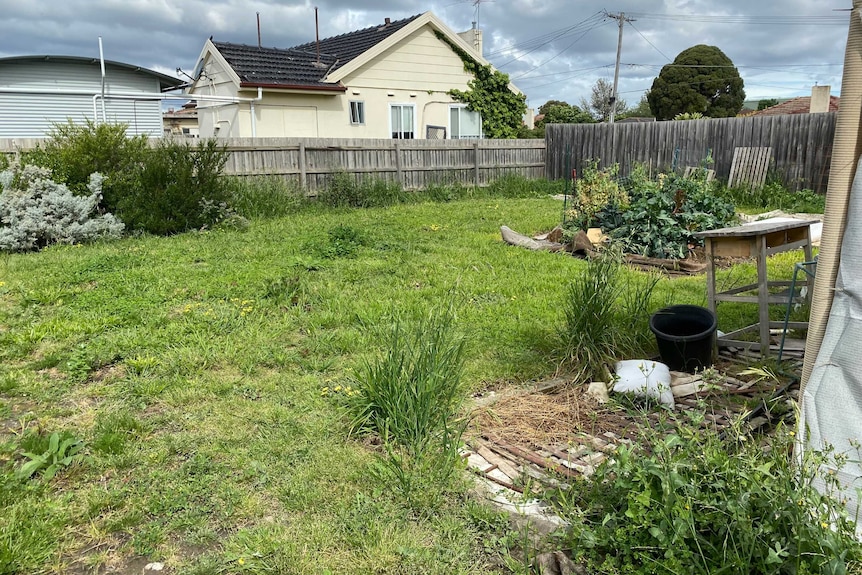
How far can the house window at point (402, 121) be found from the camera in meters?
18.2

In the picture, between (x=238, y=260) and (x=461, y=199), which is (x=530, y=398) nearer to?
(x=238, y=260)

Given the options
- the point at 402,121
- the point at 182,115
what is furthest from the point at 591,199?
the point at 182,115

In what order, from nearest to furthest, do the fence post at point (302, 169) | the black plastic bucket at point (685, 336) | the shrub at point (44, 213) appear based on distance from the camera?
the black plastic bucket at point (685, 336), the shrub at point (44, 213), the fence post at point (302, 169)

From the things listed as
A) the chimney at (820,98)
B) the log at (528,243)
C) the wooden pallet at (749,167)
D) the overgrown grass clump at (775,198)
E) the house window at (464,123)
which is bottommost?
the log at (528,243)

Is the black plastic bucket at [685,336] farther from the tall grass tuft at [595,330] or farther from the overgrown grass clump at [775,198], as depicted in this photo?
the overgrown grass clump at [775,198]

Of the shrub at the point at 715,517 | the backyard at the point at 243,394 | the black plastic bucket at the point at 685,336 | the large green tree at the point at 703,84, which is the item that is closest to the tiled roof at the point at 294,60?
the backyard at the point at 243,394

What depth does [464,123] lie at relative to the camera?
62.9 feet

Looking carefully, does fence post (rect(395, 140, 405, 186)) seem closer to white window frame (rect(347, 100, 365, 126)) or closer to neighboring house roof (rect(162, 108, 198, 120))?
white window frame (rect(347, 100, 365, 126))

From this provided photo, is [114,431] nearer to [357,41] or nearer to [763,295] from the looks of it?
[763,295]

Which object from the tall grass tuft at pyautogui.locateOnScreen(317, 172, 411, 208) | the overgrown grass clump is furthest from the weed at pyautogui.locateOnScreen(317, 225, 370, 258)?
the overgrown grass clump

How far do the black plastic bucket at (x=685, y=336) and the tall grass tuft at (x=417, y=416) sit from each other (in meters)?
1.45

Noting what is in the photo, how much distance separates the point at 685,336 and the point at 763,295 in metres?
0.60

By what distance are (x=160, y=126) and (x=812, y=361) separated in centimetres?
2126

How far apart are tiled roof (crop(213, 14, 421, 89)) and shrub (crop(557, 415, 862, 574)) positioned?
15782 millimetres
